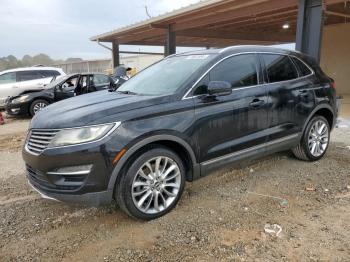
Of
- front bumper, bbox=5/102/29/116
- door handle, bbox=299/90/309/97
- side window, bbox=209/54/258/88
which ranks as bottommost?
front bumper, bbox=5/102/29/116

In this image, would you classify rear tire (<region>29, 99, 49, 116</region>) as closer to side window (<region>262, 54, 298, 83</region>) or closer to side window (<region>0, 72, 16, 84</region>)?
side window (<region>0, 72, 16, 84</region>)

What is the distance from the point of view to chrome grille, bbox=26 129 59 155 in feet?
9.95

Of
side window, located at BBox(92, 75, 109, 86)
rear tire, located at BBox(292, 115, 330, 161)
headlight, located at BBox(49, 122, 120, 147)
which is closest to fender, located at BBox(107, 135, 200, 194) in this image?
headlight, located at BBox(49, 122, 120, 147)

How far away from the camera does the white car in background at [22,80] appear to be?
491 inches

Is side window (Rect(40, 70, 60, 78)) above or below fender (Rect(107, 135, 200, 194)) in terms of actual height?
above

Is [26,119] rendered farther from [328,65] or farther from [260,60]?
[328,65]

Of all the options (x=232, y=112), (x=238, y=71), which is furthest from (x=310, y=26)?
(x=232, y=112)

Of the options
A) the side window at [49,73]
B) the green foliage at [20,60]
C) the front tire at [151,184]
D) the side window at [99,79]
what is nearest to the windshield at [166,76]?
the front tire at [151,184]

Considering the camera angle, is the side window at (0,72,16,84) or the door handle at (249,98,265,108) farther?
the side window at (0,72,16,84)

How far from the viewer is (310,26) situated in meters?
7.45

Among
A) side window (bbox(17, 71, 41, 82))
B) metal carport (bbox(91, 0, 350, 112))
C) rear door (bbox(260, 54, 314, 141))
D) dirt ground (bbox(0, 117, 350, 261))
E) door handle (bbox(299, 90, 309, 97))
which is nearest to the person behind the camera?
dirt ground (bbox(0, 117, 350, 261))

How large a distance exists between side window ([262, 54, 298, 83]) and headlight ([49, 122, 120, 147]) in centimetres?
243

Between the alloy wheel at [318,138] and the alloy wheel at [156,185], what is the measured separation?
2.57 m

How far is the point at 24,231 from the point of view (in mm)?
3219
